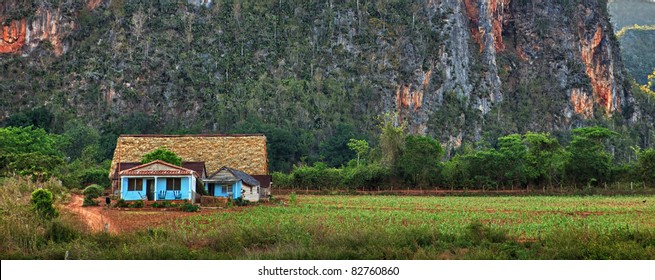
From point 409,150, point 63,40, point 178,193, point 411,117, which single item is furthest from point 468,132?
point 178,193

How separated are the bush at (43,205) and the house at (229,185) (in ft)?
60.0

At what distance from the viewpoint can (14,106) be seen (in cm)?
9181

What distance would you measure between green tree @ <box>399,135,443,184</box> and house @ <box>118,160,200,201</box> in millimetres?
24750

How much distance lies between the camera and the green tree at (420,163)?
2260 inches

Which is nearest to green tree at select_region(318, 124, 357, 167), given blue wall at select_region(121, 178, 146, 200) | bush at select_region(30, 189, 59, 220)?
blue wall at select_region(121, 178, 146, 200)

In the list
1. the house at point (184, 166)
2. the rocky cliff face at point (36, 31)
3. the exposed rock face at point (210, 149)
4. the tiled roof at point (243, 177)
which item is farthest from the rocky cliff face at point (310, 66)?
the tiled roof at point (243, 177)

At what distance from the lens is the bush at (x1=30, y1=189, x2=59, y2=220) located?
819 inches

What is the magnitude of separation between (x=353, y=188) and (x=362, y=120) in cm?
4166

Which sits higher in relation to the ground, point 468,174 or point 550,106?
point 550,106

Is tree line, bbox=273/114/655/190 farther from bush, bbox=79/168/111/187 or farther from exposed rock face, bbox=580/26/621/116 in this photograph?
exposed rock face, bbox=580/26/621/116

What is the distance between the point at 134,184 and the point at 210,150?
38.1 feet

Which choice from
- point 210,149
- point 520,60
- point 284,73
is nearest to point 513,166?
point 210,149

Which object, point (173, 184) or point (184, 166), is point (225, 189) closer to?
point (184, 166)

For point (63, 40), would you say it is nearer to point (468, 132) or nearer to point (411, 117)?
point (411, 117)
